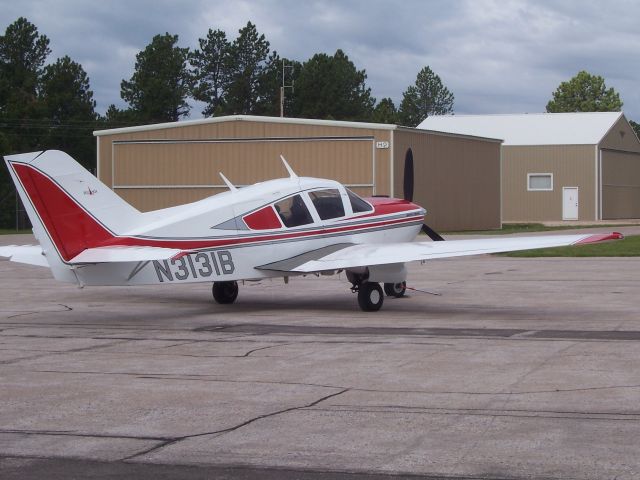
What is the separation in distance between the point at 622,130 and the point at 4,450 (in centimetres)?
7305

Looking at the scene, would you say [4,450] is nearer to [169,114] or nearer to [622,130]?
[622,130]

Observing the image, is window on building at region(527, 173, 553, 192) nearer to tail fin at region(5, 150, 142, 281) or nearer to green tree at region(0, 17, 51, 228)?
green tree at region(0, 17, 51, 228)

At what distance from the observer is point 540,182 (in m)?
70.6

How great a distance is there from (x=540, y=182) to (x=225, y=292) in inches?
2151

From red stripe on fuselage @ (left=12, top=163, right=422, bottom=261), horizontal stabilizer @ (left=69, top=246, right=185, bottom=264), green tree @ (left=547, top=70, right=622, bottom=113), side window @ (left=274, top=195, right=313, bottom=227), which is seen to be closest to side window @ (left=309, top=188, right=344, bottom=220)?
side window @ (left=274, top=195, right=313, bottom=227)

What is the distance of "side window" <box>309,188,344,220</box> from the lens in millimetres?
17734

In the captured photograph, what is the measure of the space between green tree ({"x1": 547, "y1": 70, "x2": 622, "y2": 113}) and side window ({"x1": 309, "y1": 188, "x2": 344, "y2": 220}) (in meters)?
117

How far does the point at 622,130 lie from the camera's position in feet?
248

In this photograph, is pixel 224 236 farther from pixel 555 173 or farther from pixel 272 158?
pixel 555 173

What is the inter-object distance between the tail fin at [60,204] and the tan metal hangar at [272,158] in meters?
30.0

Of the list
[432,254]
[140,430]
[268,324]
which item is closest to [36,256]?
[268,324]

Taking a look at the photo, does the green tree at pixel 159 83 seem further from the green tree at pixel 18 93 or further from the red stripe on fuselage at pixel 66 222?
the red stripe on fuselage at pixel 66 222

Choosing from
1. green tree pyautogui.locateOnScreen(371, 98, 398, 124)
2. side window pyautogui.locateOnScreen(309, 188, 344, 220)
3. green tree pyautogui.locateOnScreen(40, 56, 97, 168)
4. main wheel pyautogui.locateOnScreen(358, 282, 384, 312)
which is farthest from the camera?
green tree pyautogui.locateOnScreen(371, 98, 398, 124)

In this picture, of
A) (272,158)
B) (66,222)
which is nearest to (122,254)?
(66,222)
